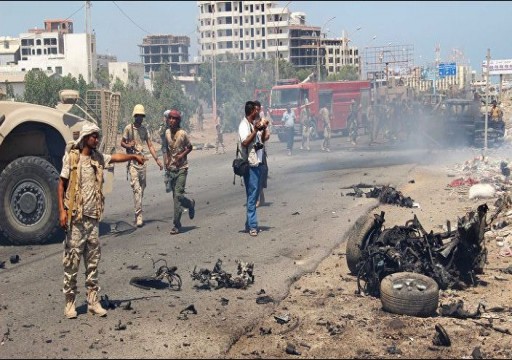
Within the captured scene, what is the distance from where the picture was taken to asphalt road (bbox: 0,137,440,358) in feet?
20.4

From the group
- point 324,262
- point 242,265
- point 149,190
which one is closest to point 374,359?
point 242,265

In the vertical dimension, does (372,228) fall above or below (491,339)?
above

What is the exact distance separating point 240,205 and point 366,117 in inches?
1006

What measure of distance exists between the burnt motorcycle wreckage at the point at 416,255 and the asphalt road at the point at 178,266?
2.79ft

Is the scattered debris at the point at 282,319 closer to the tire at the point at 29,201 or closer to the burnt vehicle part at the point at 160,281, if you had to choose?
the burnt vehicle part at the point at 160,281

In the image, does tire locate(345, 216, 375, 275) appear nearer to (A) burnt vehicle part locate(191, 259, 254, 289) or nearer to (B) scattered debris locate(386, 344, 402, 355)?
(A) burnt vehicle part locate(191, 259, 254, 289)

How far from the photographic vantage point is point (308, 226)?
1200 cm

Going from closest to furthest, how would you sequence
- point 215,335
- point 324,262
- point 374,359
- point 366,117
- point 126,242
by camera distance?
point 374,359 < point 215,335 < point 324,262 < point 126,242 < point 366,117

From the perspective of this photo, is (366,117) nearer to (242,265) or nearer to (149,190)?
(149,190)

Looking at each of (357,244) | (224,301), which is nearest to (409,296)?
(357,244)

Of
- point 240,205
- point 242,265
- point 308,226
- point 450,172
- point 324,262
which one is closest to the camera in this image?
point 242,265

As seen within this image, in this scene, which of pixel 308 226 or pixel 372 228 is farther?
pixel 308 226

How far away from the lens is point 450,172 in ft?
65.7

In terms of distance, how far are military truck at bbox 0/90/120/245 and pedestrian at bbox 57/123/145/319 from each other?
4137mm
